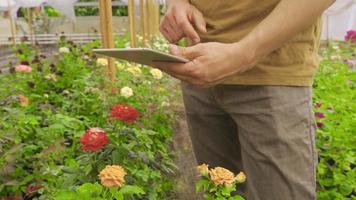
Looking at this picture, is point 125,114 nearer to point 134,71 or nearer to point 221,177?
point 221,177

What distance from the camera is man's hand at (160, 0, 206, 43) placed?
122cm

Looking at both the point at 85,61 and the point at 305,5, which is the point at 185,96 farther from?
the point at 85,61

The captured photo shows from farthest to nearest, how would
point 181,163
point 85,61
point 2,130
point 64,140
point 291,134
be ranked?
point 85,61 → point 181,163 → point 64,140 → point 2,130 → point 291,134

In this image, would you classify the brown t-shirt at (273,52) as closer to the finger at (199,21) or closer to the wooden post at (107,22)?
the finger at (199,21)

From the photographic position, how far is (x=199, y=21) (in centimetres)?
122

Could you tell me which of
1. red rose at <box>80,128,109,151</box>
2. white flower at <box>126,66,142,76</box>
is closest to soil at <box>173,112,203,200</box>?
white flower at <box>126,66,142,76</box>

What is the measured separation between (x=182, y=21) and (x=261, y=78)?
9.7 inches

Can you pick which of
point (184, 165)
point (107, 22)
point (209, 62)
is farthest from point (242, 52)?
point (184, 165)

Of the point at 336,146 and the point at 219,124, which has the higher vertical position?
the point at 219,124

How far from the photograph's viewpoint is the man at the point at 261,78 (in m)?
1.02

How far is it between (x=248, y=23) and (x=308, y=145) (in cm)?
32

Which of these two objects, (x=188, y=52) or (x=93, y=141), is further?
(x=93, y=141)

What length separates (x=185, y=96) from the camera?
140cm

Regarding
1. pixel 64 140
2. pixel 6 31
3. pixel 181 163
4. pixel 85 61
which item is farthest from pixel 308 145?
pixel 6 31
